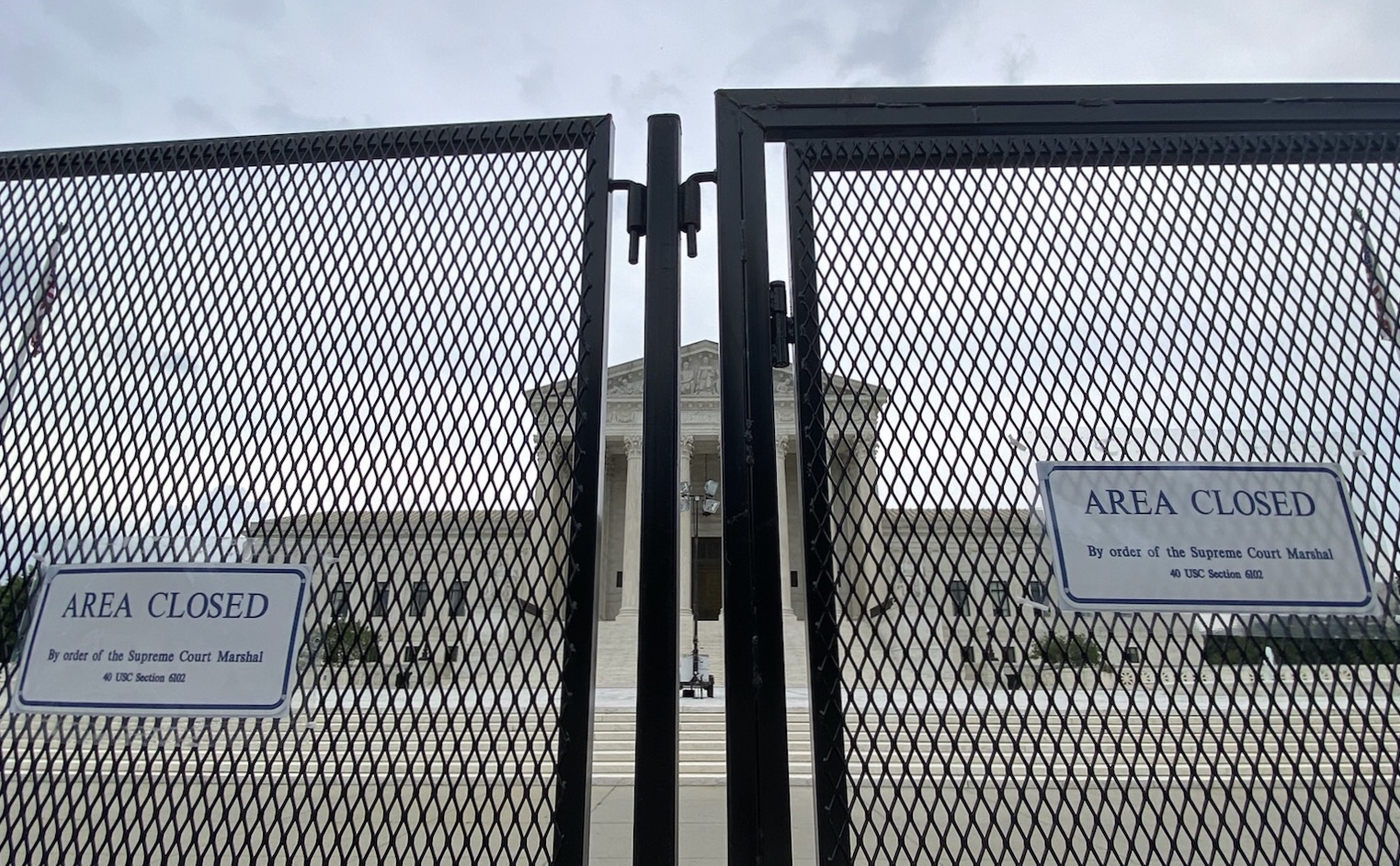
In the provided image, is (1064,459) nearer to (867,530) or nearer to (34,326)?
(867,530)

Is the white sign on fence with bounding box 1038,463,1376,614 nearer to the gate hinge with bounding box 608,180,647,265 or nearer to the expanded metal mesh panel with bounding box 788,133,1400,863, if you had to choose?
the expanded metal mesh panel with bounding box 788,133,1400,863

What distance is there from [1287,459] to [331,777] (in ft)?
5.08

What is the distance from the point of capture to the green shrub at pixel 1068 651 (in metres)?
1.27

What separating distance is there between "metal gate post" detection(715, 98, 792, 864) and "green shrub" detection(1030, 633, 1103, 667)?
0.39m

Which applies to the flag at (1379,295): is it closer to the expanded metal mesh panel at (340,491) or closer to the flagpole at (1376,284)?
the flagpole at (1376,284)

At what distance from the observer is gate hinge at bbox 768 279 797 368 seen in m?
1.41

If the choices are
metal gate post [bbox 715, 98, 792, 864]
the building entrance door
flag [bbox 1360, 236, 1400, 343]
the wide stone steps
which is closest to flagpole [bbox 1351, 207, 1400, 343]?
flag [bbox 1360, 236, 1400, 343]

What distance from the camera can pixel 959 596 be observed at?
4.29 ft

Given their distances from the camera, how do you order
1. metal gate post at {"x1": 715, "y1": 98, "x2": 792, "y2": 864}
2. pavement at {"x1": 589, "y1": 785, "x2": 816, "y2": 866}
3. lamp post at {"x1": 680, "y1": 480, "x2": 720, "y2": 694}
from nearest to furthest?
metal gate post at {"x1": 715, "y1": 98, "x2": 792, "y2": 864} → pavement at {"x1": 589, "y1": 785, "x2": 816, "y2": 866} → lamp post at {"x1": 680, "y1": 480, "x2": 720, "y2": 694}

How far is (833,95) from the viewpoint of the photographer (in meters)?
1.54

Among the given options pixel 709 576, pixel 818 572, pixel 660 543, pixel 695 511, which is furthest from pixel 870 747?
pixel 709 576

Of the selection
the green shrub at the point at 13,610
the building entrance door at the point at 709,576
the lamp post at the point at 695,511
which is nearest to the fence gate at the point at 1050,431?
the green shrub at the point at 13,610

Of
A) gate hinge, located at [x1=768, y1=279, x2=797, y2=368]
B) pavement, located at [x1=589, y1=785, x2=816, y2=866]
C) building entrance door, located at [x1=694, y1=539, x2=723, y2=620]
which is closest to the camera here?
gate hinge, located at [x1=768, y1=279, x2=797, y2=368]

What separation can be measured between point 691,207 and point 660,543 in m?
0.63
